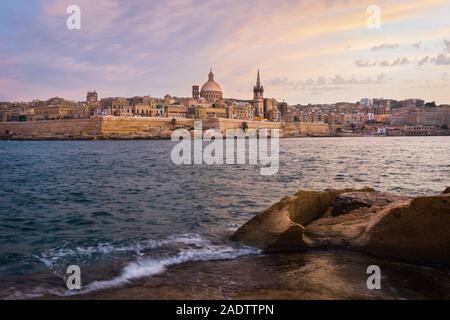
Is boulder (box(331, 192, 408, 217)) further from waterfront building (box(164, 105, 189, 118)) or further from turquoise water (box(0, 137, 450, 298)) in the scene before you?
waterfront building (box(164, 105, 189, 118))

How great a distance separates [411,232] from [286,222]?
160cm

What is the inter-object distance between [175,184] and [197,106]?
9052cm

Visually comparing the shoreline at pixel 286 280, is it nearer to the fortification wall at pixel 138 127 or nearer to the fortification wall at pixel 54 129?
the fortification wall at pixel 138 127

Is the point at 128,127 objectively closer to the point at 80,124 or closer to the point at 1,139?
the point at 80,124

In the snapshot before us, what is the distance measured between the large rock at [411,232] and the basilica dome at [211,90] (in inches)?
4663

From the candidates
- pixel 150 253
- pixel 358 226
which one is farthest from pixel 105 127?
pixel 358 226

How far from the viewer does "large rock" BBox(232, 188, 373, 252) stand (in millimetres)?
6172

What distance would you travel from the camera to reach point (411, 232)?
5625 millimetres

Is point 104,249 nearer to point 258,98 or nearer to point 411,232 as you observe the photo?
point 411,232

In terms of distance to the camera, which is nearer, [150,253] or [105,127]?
[150,253]

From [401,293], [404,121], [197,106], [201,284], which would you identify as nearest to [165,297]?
[201,284]

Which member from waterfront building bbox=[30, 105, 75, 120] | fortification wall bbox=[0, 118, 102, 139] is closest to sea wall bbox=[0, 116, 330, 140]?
fortification wall bbox=[0, 118, 102, 139]

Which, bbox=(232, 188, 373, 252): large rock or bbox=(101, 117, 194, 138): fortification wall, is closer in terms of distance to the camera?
bbox=(232, 188, 373, 252): large rock

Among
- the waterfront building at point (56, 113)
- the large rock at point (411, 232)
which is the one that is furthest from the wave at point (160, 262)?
the waterfront building at point (56, 113)
